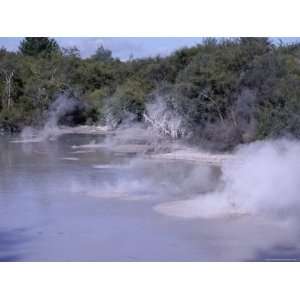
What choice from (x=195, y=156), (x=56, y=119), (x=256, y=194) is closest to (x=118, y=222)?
(x=256, y=194)

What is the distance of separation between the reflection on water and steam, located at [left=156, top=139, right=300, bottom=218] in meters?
0.56

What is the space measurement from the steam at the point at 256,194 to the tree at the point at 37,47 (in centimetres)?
4032

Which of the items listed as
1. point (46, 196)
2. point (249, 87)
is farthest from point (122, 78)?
point (46, 196)

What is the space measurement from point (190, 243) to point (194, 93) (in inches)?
648

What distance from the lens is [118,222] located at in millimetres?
14203

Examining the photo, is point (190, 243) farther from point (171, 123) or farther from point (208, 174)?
point (171, 123)

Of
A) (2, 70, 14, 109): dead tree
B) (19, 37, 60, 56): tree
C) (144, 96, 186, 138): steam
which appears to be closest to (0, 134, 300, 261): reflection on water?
(144, 96, 186, 138): steam

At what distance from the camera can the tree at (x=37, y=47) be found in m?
55.1

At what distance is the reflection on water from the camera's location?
38.8 ft

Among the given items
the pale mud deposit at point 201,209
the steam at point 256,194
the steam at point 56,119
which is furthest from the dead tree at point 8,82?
the pale mud deposit at point 201,209

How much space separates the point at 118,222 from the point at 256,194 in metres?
3.32

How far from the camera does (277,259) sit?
1133 cm

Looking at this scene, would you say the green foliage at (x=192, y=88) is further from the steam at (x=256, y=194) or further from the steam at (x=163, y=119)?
the steam at (x=256, y=194)

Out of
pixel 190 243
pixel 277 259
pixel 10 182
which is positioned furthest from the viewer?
pixel 10 182
